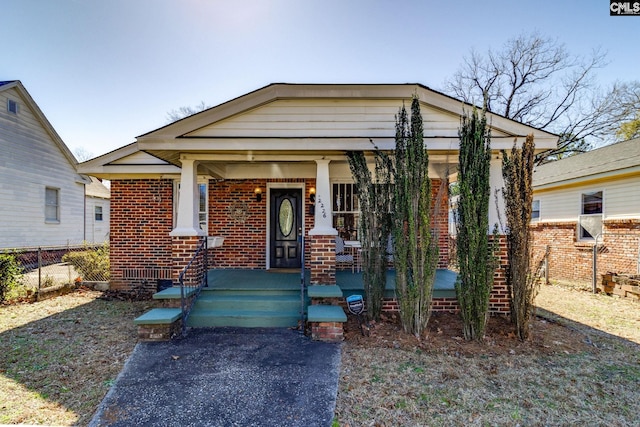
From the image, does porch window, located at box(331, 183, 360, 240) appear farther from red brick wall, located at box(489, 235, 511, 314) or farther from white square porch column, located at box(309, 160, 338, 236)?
red brick wall, located at box(489, 235, 511, 314)

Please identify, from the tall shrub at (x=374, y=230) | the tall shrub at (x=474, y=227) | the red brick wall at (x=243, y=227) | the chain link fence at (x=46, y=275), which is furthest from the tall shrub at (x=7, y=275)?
the tall shrub at (x=474, y=227)

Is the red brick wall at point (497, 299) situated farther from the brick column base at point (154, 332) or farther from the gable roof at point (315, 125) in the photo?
the brick column base at point (154, 332)

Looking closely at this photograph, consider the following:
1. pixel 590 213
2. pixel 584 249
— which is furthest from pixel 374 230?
pixel 590 213

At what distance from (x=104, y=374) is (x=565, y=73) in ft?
78.2

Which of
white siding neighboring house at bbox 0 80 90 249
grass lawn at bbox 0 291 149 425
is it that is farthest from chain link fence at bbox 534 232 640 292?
white siding neighboring house at bbox 0 80 90 249

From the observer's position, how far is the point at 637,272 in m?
7.98

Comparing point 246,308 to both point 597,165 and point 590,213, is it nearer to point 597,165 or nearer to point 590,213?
point 590,213

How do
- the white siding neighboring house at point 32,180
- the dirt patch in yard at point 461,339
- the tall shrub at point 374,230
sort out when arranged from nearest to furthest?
1. the dirt patch in yard at point 461,339
2. the tall shrub at point 374,230
3. the white siding neighboring house at point 32,180

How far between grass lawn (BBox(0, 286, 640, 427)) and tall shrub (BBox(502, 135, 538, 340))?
47 centimetres

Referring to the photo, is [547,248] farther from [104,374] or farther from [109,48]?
[109,48]

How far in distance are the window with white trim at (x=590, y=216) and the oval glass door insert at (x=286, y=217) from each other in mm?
8709

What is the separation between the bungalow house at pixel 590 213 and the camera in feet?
27.3

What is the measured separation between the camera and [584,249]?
9.57 meters

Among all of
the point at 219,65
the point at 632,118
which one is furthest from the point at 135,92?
the point at 632,118
